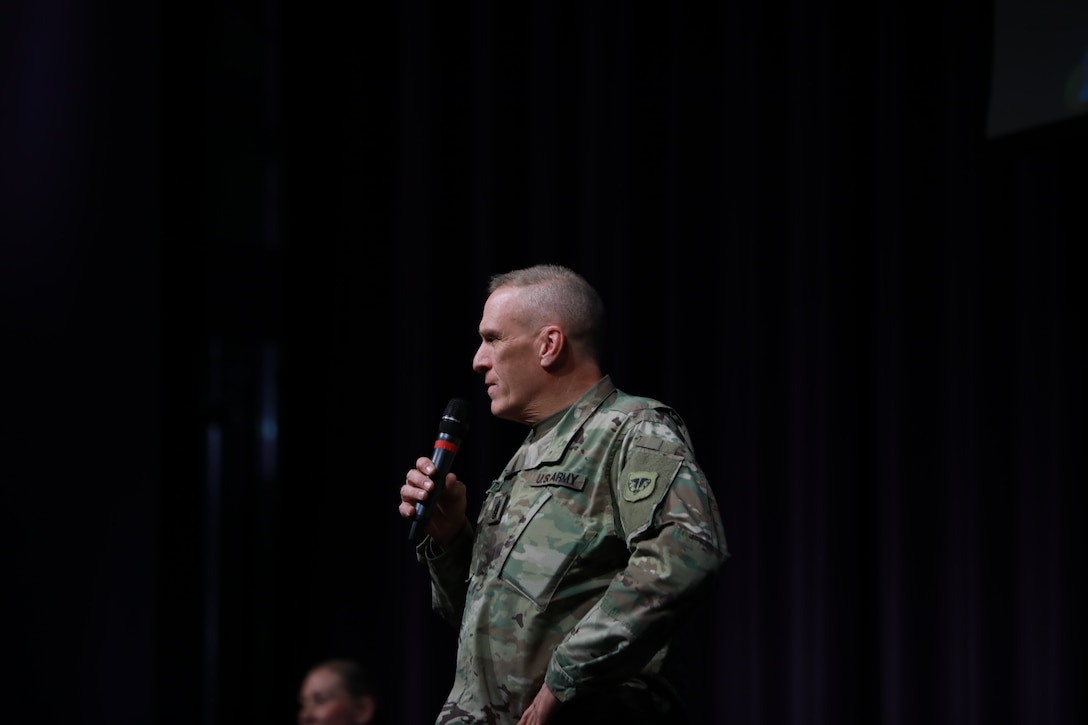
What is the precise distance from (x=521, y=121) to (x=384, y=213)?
1.57ft

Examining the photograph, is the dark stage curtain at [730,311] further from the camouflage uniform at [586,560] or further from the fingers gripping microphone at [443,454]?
the camouflage uniform at [586,560]

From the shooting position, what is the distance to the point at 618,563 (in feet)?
5.68

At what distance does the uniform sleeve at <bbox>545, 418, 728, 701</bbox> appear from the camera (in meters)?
1.56

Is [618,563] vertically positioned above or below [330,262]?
below

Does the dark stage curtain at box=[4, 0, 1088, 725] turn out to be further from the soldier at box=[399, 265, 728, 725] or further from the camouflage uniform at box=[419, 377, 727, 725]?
the camouflage uniform at box=[419, 377, 727, 725]

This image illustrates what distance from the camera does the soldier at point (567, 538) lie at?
1.58 metres

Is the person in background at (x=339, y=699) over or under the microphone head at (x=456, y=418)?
under

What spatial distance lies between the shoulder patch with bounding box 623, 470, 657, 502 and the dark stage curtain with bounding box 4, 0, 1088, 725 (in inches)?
67.5

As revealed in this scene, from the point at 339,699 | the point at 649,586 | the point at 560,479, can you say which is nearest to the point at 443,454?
the point at 560,479

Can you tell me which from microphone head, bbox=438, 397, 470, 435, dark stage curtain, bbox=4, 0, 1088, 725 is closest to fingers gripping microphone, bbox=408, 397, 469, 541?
microphone head, bbox=438, 397, 470, 435

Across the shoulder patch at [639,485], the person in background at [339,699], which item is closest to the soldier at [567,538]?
the shoulder patch at [639,485]

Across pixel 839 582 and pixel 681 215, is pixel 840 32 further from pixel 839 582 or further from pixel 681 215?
pixel 839 582

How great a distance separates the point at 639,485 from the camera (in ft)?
5.47

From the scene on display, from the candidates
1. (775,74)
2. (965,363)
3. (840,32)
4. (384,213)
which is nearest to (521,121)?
(384,213)
